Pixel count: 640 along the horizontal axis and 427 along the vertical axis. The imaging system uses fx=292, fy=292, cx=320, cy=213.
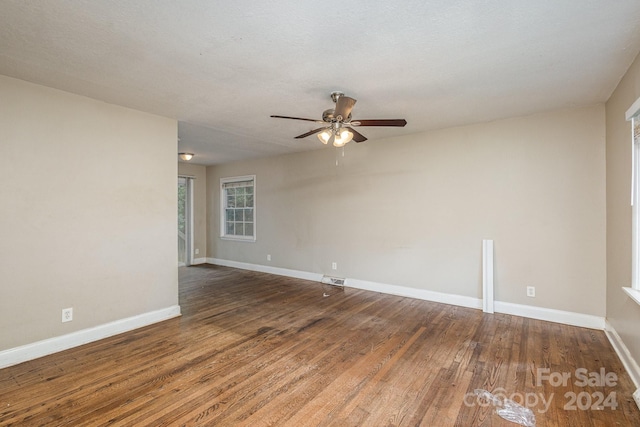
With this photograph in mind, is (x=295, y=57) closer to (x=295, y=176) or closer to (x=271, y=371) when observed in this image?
(x=271, y=371)

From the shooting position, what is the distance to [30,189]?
2600 millimetres

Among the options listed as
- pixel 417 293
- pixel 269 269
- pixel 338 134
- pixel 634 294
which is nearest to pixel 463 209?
pixel 417 293

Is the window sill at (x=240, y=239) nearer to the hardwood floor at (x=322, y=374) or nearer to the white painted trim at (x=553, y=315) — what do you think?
the hardwood floor at (x=322, y=374)

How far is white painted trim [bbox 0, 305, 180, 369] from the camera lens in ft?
8.16

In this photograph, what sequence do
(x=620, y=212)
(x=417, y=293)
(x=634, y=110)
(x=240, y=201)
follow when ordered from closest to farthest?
(x=634, y=110)
(x=620, y=212)
(x=417, y=293)
(x=240, y=201)

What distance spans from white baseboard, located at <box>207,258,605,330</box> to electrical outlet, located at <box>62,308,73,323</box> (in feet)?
11.4

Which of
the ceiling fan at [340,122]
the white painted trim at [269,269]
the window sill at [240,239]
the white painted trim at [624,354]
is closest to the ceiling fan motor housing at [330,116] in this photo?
the ceiling fan at [340,122]

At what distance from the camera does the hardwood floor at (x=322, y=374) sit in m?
1.85

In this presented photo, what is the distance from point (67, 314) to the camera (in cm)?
280

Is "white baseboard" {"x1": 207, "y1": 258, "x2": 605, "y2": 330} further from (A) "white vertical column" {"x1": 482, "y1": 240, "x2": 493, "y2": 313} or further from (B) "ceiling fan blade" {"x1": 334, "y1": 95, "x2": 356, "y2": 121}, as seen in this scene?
(B) "ceiling fan blade" {"x1": 334, "y1": 95, "x2": 356, "y2": 121}

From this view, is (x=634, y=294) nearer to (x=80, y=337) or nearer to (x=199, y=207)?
(x=80, y=337)

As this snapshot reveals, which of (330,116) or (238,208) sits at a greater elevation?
(330,116)

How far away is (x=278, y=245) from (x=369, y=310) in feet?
8.74

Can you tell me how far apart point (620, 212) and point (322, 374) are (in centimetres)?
299
